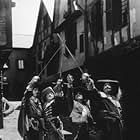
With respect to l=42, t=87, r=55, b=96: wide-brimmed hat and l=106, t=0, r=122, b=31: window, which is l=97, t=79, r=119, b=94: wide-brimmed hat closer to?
l=42, t=87, r=55, b=96: wide-brimmed hat

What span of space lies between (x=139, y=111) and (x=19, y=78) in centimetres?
275

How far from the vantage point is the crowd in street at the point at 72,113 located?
646 cm

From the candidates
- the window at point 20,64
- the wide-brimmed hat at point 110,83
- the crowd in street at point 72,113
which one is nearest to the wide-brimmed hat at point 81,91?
the crowd in street at point 72,113

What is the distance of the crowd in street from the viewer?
6.46m

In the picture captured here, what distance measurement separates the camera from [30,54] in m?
8.05

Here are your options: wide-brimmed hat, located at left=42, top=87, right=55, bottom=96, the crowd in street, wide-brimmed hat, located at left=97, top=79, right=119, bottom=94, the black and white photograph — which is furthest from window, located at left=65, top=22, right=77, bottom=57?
wide-brimmed hat, located at left=42, top=87, right=55, bottom=96

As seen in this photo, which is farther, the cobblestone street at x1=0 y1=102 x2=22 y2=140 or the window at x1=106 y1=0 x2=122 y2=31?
the window at x1=106 y1=0 x2=122 y2=31

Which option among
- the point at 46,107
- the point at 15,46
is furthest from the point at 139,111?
the point at 15,46

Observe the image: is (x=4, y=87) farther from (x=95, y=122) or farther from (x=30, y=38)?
(x=95, y=122)

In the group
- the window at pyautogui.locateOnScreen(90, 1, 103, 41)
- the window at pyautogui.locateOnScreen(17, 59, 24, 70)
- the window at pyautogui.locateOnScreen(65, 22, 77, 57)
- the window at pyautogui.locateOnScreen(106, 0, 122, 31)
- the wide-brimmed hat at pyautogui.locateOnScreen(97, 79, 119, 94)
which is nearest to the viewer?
the wide-brimmed hat at pyautogui.locateOnScreen(97, 79, 119, 94)

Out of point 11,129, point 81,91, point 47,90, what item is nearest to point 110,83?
point 81,91

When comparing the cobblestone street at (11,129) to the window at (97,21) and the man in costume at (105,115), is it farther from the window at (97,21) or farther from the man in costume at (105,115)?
the window at (97,21)

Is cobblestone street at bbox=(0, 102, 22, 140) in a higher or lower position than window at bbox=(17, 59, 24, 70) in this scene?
lower

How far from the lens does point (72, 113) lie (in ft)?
21.6
